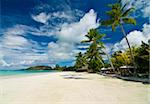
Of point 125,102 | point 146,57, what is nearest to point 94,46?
point 146,57

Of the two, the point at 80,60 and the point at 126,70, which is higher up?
the point at 80,60

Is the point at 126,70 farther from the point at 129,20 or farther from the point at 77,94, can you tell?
the point at 77,94

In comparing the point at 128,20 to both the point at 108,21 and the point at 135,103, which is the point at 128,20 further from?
the point at 135,103

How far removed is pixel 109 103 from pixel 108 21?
16443 millimetres

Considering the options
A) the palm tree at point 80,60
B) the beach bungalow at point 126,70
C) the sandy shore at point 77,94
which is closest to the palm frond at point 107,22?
the beach bungalow at point 126,70

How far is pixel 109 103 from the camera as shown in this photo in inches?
249

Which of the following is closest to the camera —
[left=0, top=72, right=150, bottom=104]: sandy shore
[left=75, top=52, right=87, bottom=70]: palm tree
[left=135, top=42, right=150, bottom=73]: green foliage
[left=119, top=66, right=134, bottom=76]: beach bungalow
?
[left=0, top=72, right=150, bottom=104]: sandy shore

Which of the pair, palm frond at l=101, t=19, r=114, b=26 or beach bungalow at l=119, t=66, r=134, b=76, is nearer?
palm frond at l=101, t=19, r=114, b=26

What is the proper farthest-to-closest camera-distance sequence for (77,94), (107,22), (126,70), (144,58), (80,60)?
1. (80,60)
2. (126,70)
3. (107,22)
4. (144,58)
5. (77,94)

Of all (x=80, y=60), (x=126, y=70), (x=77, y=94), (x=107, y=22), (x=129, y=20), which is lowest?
(x=77, y=94)

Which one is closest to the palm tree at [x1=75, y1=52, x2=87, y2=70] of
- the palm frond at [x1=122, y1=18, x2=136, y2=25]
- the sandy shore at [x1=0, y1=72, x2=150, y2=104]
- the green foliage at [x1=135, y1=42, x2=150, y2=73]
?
the palm frond at [x1=122, y1=18, x2=136, y2=25]

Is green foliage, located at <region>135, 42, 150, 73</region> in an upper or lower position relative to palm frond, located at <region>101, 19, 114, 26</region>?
lower

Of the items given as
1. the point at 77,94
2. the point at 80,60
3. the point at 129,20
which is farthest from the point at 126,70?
the point at 80,60

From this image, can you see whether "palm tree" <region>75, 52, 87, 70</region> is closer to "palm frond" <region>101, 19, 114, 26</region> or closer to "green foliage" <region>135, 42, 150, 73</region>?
"palm frond" <region>101, 19, 114, 26</region>
